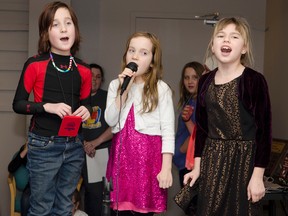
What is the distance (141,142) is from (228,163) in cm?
43

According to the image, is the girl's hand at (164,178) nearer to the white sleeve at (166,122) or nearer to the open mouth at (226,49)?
the white sleeve at (166,122)

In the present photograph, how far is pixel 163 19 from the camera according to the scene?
4098 millimetres

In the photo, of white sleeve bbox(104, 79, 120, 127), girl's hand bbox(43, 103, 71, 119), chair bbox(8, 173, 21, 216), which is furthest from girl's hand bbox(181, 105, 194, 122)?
chair bbox(8, 173, 21, 216)

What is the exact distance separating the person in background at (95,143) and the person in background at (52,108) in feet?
4.10

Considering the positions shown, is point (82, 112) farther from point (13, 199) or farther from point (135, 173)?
point (13, 199)

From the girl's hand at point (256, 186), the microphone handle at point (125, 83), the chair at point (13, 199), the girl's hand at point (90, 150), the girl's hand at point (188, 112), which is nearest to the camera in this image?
the girl's hand at point (256, 186)

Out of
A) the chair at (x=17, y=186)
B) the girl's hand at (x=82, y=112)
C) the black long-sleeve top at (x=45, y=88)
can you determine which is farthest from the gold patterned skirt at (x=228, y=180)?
the chair at (x=17, y=186)

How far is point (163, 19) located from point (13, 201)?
2066mm

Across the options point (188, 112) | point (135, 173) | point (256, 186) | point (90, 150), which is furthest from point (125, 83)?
point (90, 150)

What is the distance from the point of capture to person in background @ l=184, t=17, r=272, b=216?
175cm

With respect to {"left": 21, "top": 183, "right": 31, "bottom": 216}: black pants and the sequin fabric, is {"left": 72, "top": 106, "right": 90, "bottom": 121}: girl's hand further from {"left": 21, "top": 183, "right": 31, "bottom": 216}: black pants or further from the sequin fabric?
{"left": 21, "top": 183, "right": 31, "bottom": 216}: black pants

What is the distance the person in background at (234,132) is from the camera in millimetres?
1749

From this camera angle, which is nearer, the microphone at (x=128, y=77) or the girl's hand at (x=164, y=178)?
the microphone at (x=128, y=77)

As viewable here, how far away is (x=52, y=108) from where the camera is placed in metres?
1.93
